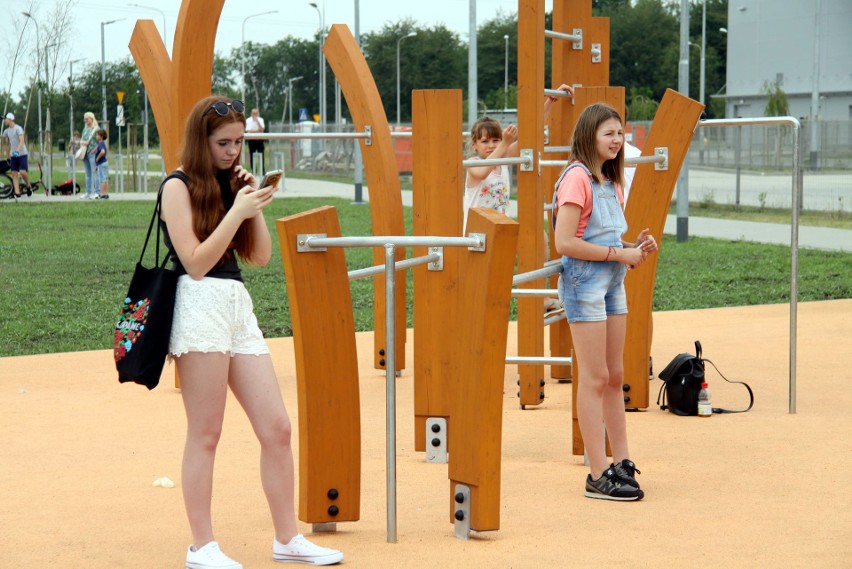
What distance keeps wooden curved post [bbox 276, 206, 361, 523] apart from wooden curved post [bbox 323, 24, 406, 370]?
130 inches

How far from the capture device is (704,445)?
610 cm

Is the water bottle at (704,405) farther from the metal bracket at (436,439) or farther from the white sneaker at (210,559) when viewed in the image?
the white sneaker at (210,559)

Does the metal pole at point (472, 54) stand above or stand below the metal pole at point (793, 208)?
above

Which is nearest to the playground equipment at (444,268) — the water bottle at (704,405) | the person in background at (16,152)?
the water bottle at (704,405)

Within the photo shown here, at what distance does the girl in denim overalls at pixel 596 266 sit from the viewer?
491 centimetres

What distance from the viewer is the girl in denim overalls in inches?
193

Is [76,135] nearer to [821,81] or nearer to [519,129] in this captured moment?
[519,129]

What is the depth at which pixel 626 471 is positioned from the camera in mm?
5043

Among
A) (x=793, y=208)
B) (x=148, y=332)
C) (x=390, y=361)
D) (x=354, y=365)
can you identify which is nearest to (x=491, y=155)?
(x=793, y=208)

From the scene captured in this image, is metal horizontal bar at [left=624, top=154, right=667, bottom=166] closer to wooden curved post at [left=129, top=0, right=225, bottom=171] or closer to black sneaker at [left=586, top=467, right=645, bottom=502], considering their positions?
black sneaker at [left=586, top=467, right=645, bottom=502]

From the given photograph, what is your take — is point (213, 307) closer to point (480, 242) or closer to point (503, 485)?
point (480, 242)

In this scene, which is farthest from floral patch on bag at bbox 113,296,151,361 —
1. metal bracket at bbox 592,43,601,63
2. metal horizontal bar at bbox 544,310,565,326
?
metal bracket at bbox 592,43,601,63

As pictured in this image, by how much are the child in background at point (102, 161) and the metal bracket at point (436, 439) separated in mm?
22445

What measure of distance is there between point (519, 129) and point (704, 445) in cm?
196
